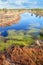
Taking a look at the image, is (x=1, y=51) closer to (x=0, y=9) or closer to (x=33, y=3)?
(x=0, y=9)

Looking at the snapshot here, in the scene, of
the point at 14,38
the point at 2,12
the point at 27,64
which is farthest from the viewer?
the point at 2,12

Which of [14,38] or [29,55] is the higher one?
[14,38]

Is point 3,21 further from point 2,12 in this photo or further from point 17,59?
point 17,59

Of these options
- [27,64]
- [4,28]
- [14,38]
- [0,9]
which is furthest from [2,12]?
[27,64]

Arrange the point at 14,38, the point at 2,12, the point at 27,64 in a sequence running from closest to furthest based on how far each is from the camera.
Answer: the point at 27,64 < the point at 14,38 < the point at 2,12

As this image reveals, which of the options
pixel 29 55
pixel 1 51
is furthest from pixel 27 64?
pixel 1 51

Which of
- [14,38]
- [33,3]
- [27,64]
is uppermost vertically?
[33,3]

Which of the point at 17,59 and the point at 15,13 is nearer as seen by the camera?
the point at 17,59
